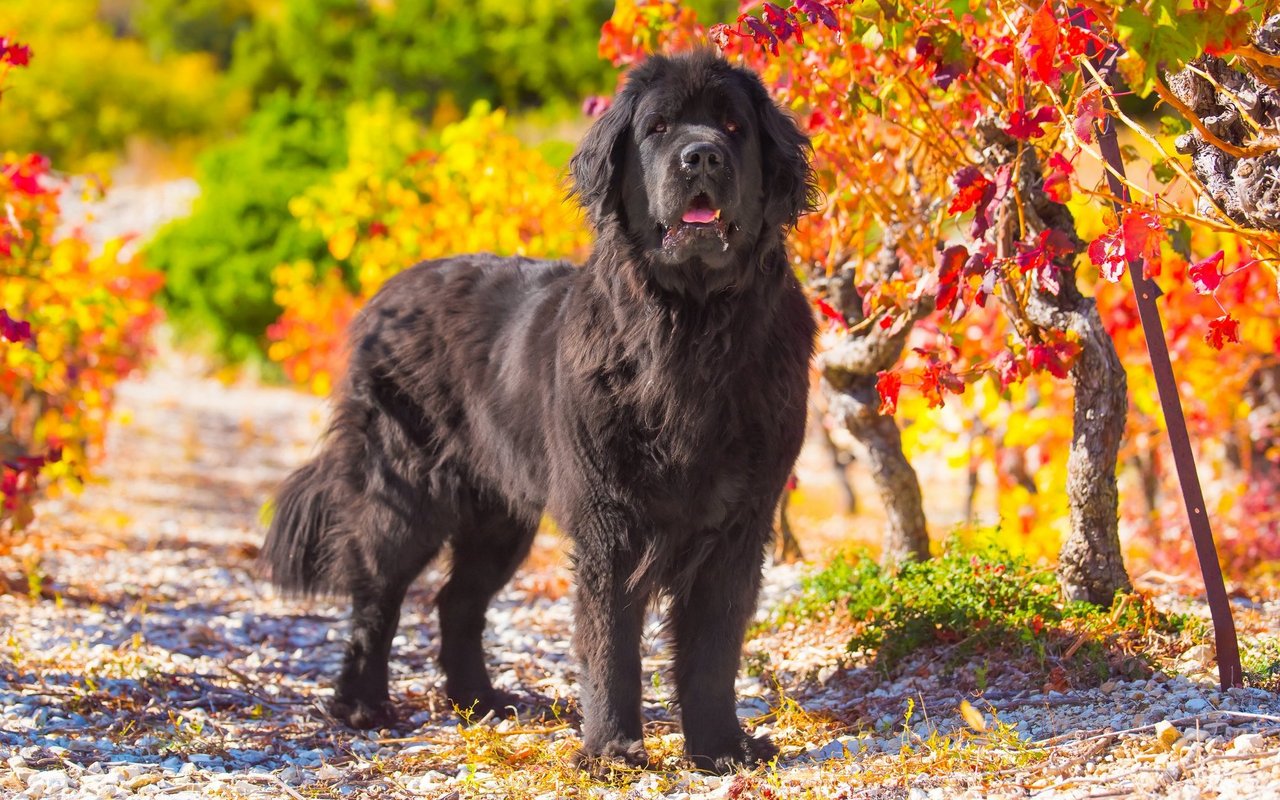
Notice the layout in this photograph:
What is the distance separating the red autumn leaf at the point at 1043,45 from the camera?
2748mm

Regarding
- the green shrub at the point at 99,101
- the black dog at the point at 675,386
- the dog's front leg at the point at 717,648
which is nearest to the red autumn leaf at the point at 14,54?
the black dog at the point at 675,386

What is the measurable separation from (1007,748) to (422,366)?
2.05m

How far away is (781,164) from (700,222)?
13.7 inches

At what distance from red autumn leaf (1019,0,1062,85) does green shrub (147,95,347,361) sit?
11.9m

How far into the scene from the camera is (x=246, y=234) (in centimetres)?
1461

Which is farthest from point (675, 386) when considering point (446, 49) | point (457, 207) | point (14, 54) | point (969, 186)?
point (446, 49)

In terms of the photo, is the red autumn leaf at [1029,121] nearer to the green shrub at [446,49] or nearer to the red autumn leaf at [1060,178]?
the red autumn leaf at [1060,178]

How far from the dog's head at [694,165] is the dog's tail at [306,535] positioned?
1.53 metres

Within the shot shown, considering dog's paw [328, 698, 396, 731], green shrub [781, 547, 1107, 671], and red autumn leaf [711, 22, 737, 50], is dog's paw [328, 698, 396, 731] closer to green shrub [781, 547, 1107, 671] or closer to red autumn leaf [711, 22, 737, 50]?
green shrub [781, 547, 1107, 671]

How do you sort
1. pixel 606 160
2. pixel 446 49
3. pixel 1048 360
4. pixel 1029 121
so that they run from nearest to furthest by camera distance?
pixel 1029 121 < pixel 606 160 < pixel 1048 360 < pixel 446 49

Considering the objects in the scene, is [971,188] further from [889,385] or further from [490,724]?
[490,724]

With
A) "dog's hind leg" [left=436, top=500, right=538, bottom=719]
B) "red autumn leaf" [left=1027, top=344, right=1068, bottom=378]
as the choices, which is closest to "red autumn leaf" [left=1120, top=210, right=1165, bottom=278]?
"red autumn leaf" [left=1027, top=344, right=1068, bottom=378]

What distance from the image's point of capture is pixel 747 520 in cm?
333

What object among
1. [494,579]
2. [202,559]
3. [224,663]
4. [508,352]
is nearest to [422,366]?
[508,352]
